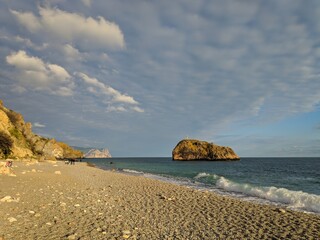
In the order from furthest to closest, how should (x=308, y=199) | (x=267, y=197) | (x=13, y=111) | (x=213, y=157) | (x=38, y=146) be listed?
1. (x=213, y=157)
2. (x=38, y=146)
3. (x=13, y=111)
4. (x=267, y=197)
5. (x=308, y=199)

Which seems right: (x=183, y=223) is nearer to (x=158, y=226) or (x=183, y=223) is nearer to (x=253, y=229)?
(x=158, y=226)

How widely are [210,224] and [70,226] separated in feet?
21.3

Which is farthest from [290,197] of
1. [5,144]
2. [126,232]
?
[5,144]

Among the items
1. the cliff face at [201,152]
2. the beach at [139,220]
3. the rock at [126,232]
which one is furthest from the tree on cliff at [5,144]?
the cliff face at [201,152]

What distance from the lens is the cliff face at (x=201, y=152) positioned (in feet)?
597

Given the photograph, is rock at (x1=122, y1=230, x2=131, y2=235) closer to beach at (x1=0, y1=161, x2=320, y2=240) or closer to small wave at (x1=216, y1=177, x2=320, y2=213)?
beach at (x1=0, y1=161, x2=320, y2=240)

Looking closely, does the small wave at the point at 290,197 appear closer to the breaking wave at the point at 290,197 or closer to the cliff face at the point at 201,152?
the breaking wave at the point at 290,197

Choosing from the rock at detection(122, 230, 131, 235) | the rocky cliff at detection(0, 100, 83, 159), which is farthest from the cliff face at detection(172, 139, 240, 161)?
the rock at detection(122, 230, 131, 235)

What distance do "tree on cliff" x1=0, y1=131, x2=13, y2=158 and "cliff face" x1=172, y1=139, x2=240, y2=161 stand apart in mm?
138294

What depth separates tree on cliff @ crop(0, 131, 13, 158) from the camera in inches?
2296

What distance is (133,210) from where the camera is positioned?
13.5 meters

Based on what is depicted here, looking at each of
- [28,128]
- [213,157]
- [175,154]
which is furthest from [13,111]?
[213,157]

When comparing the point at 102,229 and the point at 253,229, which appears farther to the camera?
the point at 253,229

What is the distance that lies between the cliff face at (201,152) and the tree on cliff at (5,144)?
138m
